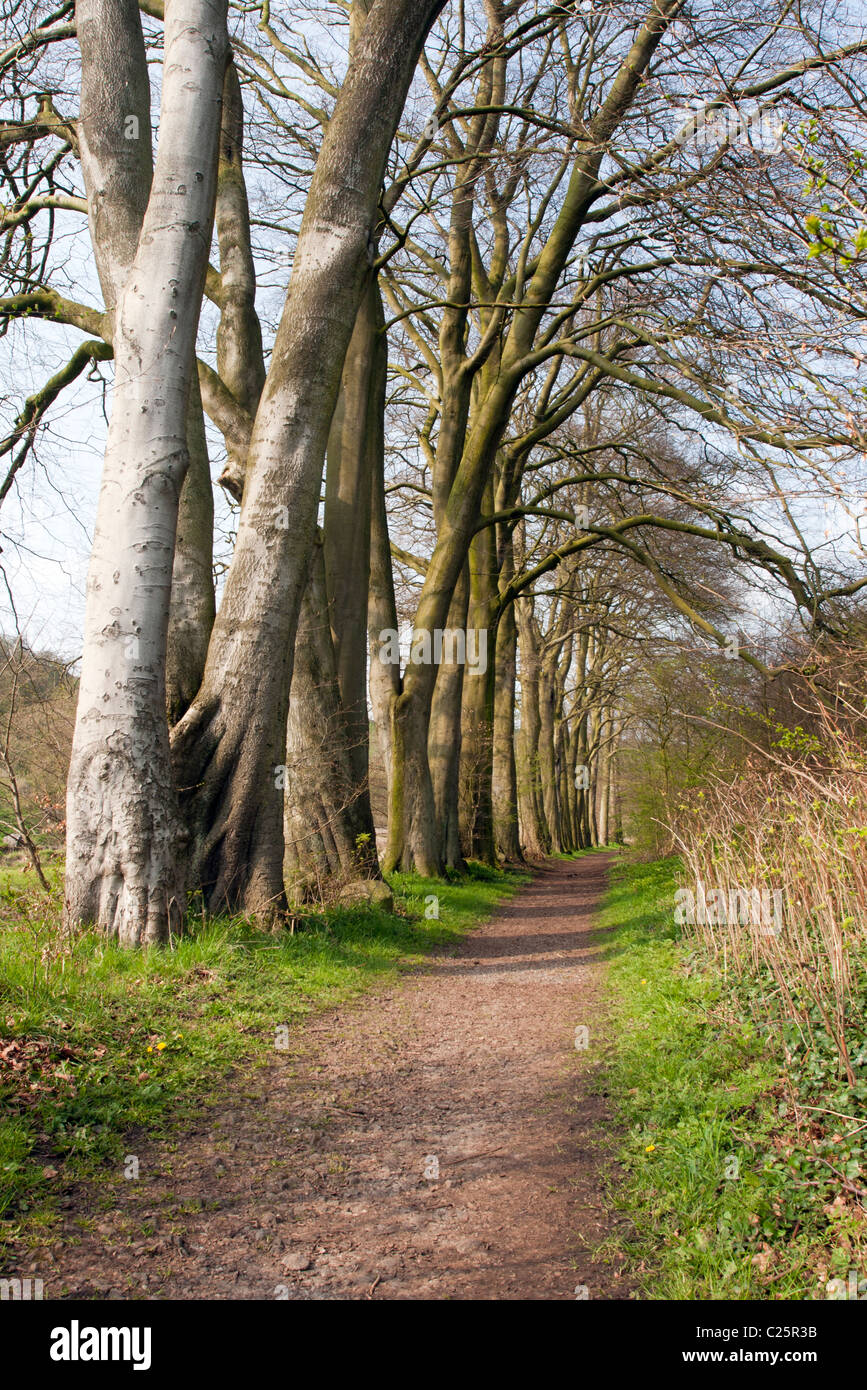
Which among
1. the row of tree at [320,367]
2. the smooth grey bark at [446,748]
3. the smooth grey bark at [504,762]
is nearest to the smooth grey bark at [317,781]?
the row of tree at [320,367]

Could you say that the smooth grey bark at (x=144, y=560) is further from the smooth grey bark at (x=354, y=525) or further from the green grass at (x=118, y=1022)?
the smooth grey bark at (x=354, y=525)

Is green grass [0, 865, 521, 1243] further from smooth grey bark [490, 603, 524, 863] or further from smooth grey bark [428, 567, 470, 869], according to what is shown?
smooth grey bark [490, 603, 524, 863]

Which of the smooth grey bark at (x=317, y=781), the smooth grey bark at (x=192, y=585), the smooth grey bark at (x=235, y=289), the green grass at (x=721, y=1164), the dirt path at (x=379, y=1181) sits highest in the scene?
the smooth grey bark at (x=235, y=289)

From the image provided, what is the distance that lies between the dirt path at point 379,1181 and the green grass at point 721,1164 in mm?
180

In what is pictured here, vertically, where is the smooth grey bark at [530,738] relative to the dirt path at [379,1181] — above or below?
above

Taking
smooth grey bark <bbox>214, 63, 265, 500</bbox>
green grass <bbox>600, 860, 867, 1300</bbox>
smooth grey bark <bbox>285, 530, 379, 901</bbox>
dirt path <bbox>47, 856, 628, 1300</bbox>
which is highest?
smooth grey bark <bbox>214, 63, 265, 500</bbox>

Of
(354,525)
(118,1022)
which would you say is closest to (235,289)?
(354,525)

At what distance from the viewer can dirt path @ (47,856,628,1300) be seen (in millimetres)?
2924

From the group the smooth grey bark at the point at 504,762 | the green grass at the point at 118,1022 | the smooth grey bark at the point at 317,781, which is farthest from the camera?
the smooth grey bark at the point at 504,762

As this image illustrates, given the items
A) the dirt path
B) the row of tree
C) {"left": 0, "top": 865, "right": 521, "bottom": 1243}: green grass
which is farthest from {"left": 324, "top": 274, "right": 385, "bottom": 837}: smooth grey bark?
the dirt path

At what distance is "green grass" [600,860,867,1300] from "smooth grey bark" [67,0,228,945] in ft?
10.1

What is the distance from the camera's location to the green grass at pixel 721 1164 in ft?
9.10

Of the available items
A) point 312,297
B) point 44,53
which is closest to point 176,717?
point 312,297

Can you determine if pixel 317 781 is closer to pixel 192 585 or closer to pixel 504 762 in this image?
pixel 192 585
